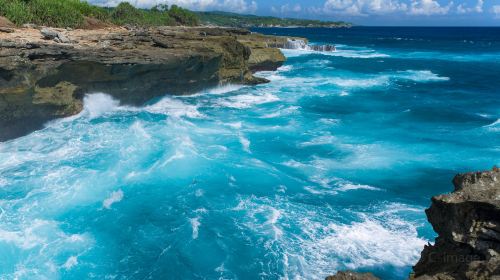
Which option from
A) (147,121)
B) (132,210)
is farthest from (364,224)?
(147,121)

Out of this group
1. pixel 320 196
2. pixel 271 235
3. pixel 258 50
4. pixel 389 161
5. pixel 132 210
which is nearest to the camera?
pixel 271 235

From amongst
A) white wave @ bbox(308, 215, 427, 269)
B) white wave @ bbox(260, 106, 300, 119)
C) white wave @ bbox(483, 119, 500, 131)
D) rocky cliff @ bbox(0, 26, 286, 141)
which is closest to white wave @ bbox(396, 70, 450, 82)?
white wave @ bbox(483, 119, 500, 131)

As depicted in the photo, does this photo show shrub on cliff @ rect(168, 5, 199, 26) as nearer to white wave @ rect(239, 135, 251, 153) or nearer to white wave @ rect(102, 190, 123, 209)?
white wave @ rect(239, 135, 251, 153)

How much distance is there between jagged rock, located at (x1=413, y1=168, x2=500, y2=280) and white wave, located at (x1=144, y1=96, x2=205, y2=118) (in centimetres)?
2616

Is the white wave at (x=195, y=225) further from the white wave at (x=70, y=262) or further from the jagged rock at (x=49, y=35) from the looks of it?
the jagged rock at (x=49, y=35)

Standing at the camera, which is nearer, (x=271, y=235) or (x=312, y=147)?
(x=271, y=235)

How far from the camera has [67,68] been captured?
95.5 ft

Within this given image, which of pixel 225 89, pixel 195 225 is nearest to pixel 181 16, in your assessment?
pixel 225 89

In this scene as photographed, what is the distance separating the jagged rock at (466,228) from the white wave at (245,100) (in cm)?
2883

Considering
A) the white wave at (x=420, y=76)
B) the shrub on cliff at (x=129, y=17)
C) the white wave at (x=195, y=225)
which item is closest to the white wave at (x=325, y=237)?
the white wave at (x=195, y=225)

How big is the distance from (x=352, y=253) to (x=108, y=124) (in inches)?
846

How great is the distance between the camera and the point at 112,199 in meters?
19.3

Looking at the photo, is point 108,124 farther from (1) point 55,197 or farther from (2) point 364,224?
(2) point 364,224

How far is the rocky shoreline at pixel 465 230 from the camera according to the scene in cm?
825
